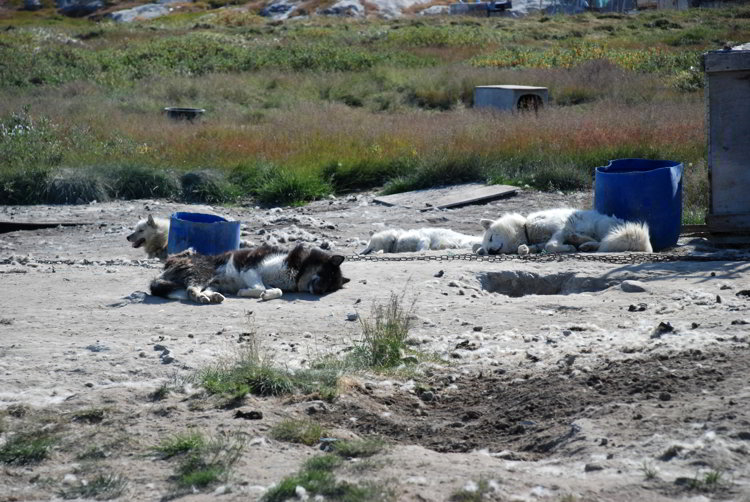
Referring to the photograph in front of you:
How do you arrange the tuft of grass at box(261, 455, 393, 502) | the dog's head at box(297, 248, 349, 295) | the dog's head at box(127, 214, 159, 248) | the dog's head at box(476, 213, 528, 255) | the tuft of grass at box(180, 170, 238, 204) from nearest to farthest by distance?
the tuft of grass at box(261, 455, 393, 502) → the dog's head at box(297, 248, 349, 295) → the dog's head at box(476, 213, 528, 255) → the dog's head at box(127, 214, 159, 248) → the tuft of grass at box(180, 170, 238, 204)

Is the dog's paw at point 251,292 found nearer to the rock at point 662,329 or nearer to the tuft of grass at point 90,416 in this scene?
the tuft of grass at point 90,416

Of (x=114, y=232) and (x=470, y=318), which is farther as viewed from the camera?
(x=114, y=232)

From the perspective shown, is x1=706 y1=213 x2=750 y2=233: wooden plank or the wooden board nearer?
x1=706 y1=213 x2=750 y2=233: wooden plank

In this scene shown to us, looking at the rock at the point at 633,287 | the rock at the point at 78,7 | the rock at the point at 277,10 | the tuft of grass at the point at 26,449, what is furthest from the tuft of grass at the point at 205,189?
the rock at the point at 78,7

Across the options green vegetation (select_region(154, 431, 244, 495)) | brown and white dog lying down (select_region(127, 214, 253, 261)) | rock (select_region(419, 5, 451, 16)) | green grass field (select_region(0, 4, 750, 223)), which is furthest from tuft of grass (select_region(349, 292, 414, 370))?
rock (select_region(419, 5, 451, 16))

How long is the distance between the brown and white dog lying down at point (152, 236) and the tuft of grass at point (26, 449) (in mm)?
6410

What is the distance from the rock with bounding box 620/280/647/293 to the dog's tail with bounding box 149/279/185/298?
4.24 meters

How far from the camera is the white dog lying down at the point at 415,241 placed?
39.3ft

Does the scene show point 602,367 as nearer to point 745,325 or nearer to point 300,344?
point 745,325

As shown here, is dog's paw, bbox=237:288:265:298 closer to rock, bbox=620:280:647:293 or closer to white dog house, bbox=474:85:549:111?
rock, bbox=620:280:647:293

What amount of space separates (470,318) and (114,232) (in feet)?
25.7

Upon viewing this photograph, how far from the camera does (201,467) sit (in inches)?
189

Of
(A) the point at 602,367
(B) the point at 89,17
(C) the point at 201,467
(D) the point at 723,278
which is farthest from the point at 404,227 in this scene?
(B) the point at 89,17

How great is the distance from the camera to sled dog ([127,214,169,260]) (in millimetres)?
11578
